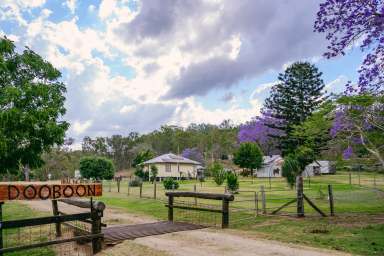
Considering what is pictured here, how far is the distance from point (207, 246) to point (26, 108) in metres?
6.24

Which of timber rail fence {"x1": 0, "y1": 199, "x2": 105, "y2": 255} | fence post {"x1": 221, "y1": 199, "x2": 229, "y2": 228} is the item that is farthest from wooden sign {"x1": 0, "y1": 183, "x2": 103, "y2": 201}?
fence post {"x1": 221, "y1": 199, "x2": 229, "y2": 228}

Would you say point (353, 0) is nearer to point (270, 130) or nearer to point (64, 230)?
point (64, 230)

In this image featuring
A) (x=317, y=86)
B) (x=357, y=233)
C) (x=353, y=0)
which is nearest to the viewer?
(x=357, y=233)

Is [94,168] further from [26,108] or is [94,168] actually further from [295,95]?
Answer: [26,108]

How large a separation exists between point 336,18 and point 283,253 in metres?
7.46

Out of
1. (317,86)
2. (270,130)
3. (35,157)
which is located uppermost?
(317,86)

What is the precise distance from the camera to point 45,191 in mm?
8750

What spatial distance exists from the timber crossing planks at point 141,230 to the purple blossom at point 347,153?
6.50 metres

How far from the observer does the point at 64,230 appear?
43.2 feet

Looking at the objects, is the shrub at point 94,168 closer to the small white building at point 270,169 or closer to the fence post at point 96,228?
the small white building at point 270,169

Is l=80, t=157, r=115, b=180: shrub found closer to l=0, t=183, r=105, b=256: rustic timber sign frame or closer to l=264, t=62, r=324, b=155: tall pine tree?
l=264, t=62, r=324, b=155: tall pine tree

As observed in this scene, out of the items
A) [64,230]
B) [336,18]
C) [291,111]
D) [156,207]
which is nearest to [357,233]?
[336,18]

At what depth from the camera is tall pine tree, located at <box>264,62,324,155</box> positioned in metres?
45.0

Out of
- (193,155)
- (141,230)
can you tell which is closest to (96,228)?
(141,230)
